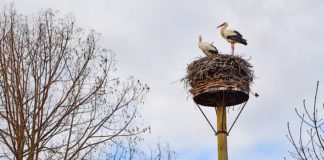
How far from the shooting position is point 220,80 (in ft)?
29.7

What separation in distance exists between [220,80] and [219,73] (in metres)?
0.24

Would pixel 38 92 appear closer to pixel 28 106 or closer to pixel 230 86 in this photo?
pixel 28 106

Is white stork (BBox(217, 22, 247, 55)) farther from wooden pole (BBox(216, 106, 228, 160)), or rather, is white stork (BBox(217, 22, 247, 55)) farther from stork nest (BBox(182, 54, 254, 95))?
wooden pole (BBox(216, 106, 228, 160))

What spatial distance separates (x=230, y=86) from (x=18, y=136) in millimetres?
3292

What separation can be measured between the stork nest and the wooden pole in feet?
1.31

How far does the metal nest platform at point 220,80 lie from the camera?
29.3 feet

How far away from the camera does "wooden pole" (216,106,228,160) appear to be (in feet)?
28.0

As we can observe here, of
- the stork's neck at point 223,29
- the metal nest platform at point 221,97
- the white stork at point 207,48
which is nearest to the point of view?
the metal nest platform at point 221,97

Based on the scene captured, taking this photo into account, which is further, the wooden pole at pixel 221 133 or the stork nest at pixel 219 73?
the stork nest at pixel 219 73

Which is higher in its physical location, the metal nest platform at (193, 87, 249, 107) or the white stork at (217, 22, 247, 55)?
the white stork at (217, 22, 247, 55)

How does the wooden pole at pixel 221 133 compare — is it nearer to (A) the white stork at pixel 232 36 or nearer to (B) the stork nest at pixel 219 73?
(B) the stork nest at pixel 219 73

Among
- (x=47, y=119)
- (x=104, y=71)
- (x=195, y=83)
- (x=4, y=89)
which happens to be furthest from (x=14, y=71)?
(x=195, y=83)

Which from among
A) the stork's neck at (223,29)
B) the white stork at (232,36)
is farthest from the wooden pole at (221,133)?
the stork's neck at (223,29)

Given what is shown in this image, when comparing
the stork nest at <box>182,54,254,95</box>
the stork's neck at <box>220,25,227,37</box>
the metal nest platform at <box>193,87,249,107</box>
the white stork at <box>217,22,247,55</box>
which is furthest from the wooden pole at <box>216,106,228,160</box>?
the stork's neck at <box>220,25,227,37</box>
